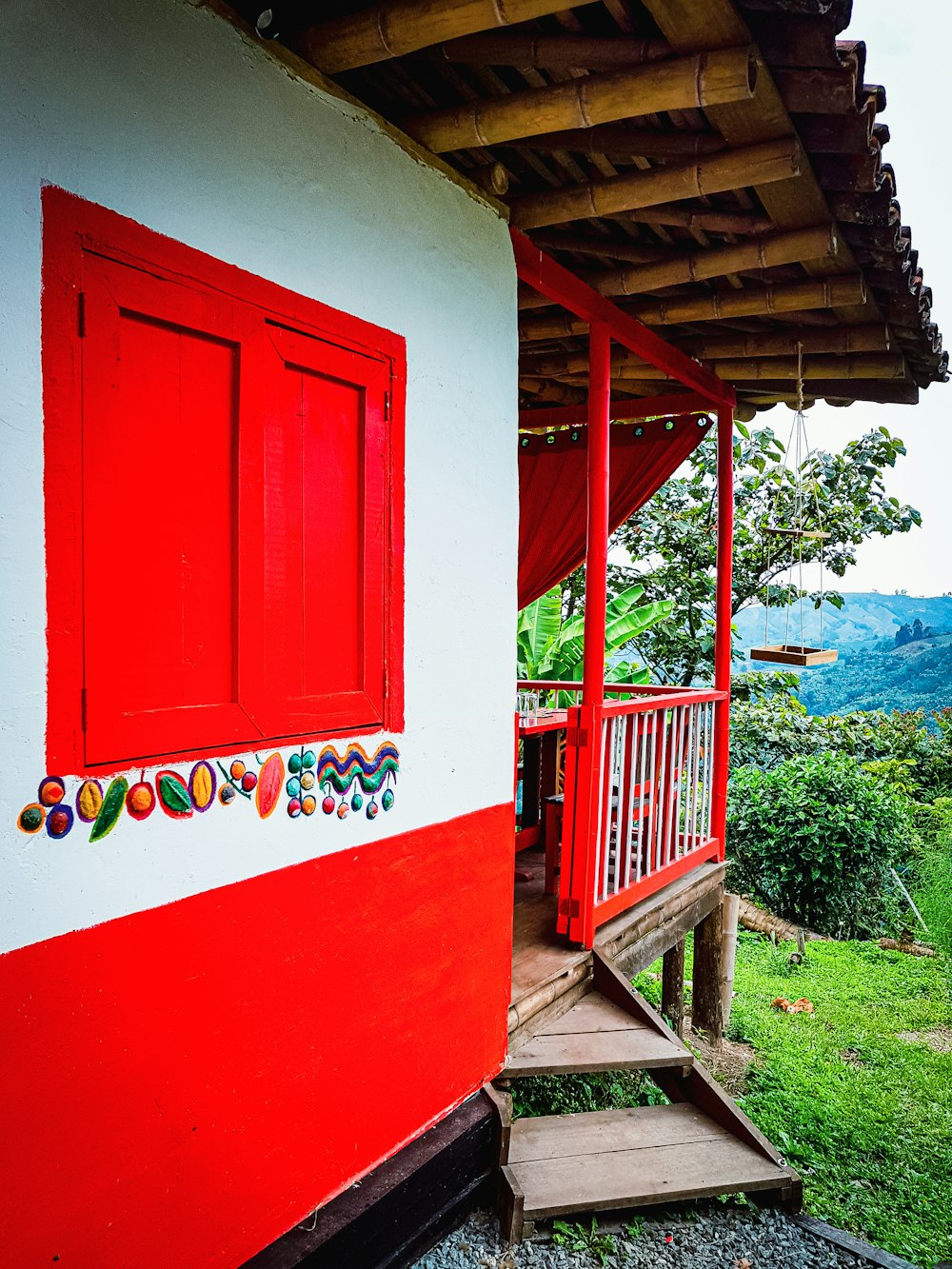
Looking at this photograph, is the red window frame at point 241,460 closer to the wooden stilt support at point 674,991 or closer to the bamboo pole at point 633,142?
the bamboo pole at point 633,142

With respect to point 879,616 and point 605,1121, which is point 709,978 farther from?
point 879,616

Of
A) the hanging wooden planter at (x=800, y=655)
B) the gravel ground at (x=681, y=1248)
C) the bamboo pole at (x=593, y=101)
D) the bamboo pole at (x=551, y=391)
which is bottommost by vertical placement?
the gravel ground at (x=681, y=1248)

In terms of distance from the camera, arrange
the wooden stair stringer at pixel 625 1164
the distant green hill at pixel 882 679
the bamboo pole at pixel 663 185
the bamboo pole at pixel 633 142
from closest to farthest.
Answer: the bamboo pole at pixel 663 185
the bamboo pole at pixel 633 142
the wooden stair stringer at pixel 625 1164
the distant green hill at pixel 882 679

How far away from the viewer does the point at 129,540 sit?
179 centimetres

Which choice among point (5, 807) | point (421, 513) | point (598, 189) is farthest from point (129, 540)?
point (598, 189)

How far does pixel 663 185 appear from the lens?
2.75m

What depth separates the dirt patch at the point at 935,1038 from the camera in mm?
5629

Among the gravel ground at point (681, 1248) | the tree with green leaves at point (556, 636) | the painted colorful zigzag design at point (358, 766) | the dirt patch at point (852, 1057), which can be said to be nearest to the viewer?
the painted colorful zigzag design at point (358, 766)

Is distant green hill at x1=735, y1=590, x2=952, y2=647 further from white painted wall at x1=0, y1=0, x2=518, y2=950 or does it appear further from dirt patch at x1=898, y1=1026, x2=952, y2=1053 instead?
white painted wall at x1=0, y1=0, x2=518, y2=950

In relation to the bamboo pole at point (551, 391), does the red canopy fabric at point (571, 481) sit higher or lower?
lower

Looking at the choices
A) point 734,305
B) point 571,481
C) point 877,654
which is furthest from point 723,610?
point 877,654

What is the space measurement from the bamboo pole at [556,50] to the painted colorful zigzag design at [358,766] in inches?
71.4

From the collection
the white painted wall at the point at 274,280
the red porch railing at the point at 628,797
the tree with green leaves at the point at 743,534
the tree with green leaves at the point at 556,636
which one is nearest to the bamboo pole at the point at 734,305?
the white painted wall at the point at 274,280

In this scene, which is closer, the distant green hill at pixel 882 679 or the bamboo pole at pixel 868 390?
the bamboo pole at pixel 868 390
